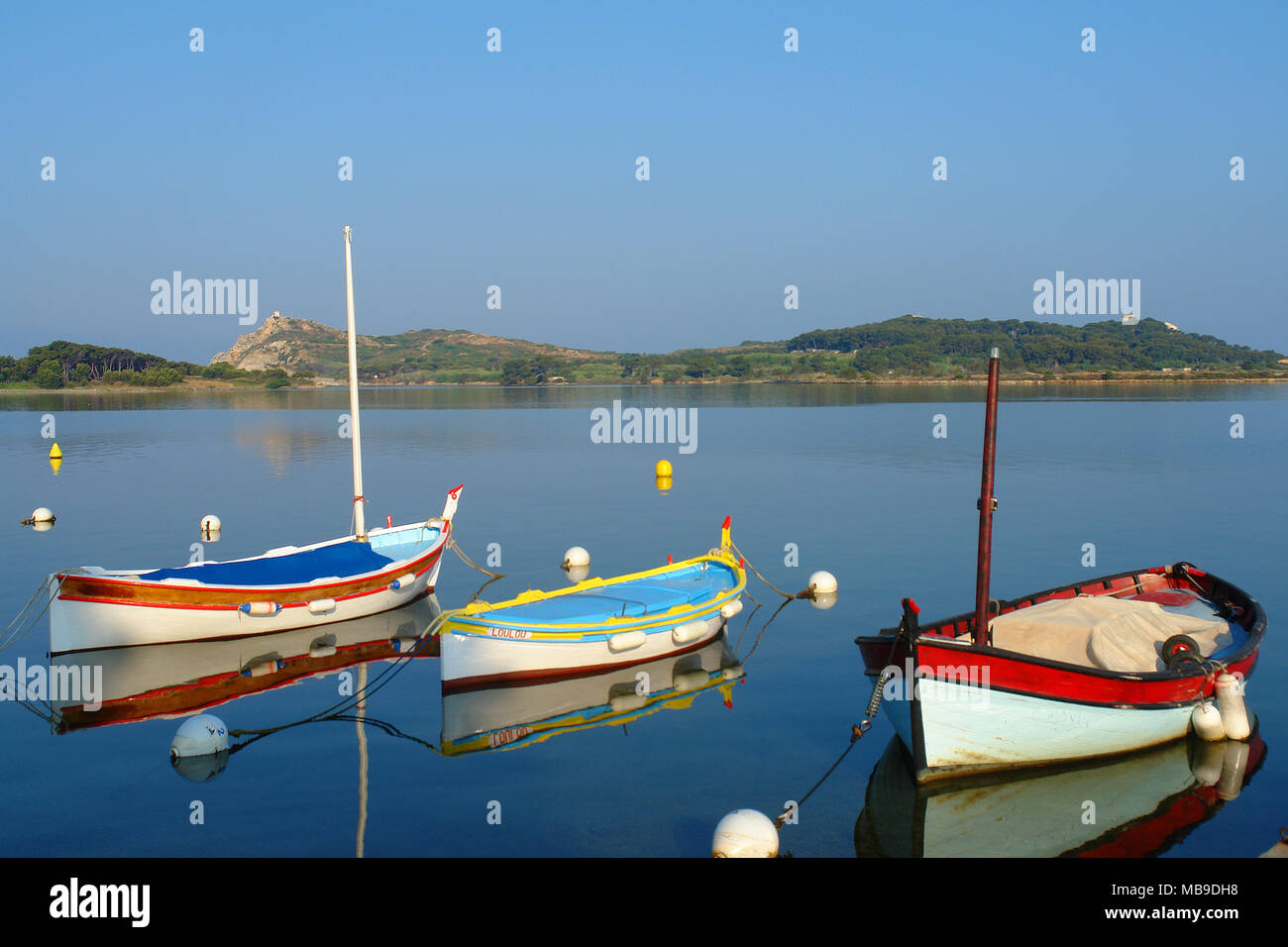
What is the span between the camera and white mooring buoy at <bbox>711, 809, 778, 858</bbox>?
410 inches

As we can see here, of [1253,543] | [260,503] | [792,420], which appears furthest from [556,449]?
[1253,543]

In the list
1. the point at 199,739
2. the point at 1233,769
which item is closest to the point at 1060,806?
the point at 1233,769

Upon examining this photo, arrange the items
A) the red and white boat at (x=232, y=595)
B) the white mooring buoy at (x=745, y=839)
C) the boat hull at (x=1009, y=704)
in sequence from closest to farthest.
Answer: the white mooring buoy at (x=745, y=839)
the boat hull at (x=1009, y=704)
the red and white boat at (x=232, y=595)

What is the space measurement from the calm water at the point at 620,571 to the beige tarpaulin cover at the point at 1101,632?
1.56 metres

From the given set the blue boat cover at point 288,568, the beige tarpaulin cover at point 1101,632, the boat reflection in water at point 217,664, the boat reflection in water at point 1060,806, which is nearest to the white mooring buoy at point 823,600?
the beige tarpaulin cover at point 1101,632

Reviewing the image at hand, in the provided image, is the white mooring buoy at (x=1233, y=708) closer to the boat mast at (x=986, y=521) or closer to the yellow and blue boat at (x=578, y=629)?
the boat mast at (x=986, y=521)

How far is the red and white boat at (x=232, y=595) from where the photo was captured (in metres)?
19.2

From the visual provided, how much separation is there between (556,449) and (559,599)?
47.7m

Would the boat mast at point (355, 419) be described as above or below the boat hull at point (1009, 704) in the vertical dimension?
above

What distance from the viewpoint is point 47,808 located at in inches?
502

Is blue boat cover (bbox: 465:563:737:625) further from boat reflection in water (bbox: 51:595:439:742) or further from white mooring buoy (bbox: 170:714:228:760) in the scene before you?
white mooring buoy (bbox: 170:714:228:760)

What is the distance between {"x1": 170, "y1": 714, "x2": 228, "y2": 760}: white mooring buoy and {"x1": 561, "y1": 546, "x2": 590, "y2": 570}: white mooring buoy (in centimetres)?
1392

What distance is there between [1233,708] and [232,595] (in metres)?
18.6
